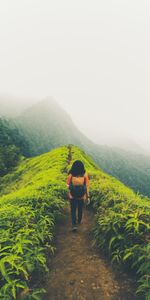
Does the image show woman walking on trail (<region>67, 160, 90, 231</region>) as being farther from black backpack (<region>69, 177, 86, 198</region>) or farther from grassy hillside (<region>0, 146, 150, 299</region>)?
grassy hillside (<region>0, 146, 150, 299</region>)

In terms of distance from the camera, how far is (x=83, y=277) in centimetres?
834

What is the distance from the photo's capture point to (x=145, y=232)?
9031mm

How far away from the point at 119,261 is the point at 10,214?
14.7 ft

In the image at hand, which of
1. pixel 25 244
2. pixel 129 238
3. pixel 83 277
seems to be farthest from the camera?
pixel 129 238

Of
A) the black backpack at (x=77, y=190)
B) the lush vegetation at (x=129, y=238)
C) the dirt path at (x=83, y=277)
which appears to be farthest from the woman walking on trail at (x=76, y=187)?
the dirt path at (x=83, y=277)

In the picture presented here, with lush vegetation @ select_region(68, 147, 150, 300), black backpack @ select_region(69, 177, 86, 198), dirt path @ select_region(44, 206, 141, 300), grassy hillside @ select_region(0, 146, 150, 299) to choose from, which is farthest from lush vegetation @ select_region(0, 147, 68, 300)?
lush vegetation @ select_region(68, 147, 150, 300)

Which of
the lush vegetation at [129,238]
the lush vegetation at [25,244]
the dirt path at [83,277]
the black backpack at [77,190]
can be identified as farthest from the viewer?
the black backpack at [77,190]

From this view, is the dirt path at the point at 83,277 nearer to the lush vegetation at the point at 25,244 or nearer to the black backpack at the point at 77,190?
the lush vegetation at the point at 25,244

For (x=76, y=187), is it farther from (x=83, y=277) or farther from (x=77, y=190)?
(x=83, y=277)

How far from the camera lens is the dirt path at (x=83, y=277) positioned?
758 centimetres

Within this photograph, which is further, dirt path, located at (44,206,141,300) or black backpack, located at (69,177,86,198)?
black backpack, located at (69,177,86,198)

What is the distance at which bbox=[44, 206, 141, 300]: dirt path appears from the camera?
7.58 metres

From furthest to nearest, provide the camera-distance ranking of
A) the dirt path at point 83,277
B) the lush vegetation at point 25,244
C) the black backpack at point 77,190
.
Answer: the black backpack at point 77,190, the dirt path at point 83,277, the lush vegetation at point 25,244

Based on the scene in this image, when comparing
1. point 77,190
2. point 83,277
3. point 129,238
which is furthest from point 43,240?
point 77,190
